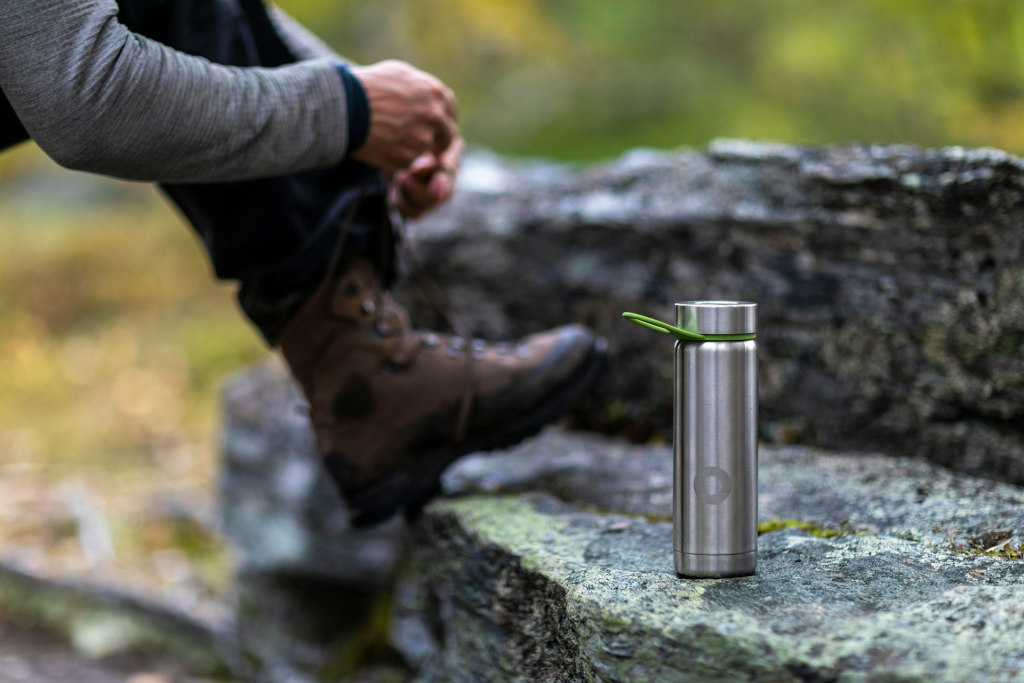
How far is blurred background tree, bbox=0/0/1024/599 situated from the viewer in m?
3.85

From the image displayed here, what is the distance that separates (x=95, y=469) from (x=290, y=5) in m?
4.29

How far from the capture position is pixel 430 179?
1735 mm

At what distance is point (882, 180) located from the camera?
1651 mm

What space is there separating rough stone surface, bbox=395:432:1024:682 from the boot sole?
0.06 metres

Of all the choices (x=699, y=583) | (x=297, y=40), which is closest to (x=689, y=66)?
(x=297, y=40)

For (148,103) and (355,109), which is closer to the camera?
(148,103)

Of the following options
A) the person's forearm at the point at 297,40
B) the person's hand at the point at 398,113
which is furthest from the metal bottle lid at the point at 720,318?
the person's forearm at the point at 297,40

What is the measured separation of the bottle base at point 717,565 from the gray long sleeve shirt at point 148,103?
2.67 feet

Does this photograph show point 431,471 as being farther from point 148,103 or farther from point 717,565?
point 148,103

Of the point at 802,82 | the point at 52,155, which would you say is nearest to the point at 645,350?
the point at 52,155

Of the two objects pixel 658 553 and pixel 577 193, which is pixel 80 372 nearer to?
pixel 577 193

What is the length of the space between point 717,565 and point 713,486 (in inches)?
4.2

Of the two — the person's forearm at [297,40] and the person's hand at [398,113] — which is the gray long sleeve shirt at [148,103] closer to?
the person's hand at [398,113]

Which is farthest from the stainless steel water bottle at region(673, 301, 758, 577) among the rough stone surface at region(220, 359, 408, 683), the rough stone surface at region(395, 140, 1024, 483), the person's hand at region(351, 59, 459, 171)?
the rough stone surface at region(220, 359, 408, 683)
